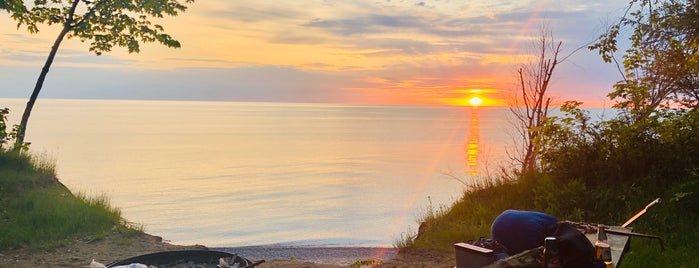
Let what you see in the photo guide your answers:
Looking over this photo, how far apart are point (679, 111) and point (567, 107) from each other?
173 centimetres

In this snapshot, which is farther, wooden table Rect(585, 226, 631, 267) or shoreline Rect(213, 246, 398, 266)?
shoreline Rect(213, 246, 398, 266)

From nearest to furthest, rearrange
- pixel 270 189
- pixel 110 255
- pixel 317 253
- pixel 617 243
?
pixel 617 243 → pixel 110 255 → pixel 317 253 → pixel 270 189

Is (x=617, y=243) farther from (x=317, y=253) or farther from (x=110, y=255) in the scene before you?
(x=317, y=253)

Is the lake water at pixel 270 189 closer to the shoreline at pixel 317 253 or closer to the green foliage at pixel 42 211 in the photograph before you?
the shoreline at pixel 317 253

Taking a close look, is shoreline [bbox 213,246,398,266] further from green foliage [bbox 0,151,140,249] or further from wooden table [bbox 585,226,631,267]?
wooden table [bbox 585,226,631,267]

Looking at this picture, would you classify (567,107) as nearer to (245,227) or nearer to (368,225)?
(368,225)

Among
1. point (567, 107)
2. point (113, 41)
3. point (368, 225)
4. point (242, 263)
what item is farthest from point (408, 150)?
point (242, 263)

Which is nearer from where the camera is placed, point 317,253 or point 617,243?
point 617,243

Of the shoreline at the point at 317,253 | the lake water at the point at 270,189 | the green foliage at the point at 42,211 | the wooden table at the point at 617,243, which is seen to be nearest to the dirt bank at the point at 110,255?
the green foliage at the point at 42,211

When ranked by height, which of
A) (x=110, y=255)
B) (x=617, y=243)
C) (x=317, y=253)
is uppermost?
(x=617, y=243)

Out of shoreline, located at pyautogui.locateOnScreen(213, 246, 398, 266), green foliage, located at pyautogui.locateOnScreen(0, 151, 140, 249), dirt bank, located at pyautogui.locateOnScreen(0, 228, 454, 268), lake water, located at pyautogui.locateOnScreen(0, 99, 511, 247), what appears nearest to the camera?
dirt bank, located at pyautogui.locateOnScreen(0, 228, 454, 268)

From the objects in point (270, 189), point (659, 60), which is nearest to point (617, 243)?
point (659, 60)

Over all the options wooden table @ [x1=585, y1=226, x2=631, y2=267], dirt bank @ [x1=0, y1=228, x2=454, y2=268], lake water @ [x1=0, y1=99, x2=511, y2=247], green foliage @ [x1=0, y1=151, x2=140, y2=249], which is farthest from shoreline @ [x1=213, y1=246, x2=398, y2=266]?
wooden table @ [x1=585, y1=226, x2=631, y2=267]

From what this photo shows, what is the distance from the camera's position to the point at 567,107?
9617 mm
